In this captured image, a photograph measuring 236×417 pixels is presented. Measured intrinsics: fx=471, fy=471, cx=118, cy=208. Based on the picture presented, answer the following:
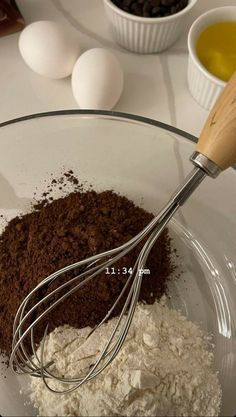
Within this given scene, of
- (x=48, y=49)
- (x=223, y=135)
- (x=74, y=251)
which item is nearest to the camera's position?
(x=223, y=135)

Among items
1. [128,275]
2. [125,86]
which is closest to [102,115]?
[125,86]

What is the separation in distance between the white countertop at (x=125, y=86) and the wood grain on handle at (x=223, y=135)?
0.28 metres

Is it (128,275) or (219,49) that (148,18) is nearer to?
(219,49)

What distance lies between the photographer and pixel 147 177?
75 centimetres

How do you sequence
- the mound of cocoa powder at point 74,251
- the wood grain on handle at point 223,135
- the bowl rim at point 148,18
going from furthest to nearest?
the bowl rim at point 148,18 < the mound of cocoa powder at point 74,251 < the wood grain on handle at point 223,135

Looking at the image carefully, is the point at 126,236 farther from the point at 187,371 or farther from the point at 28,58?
the point at 28,58

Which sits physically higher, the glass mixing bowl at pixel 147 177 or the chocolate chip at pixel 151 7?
the chocolate chip at pixel 151 7

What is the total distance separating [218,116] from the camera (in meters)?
0.48

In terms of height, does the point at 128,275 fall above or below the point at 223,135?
below

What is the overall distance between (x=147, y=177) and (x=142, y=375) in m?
0.31

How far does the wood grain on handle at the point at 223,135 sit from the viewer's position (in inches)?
18.7

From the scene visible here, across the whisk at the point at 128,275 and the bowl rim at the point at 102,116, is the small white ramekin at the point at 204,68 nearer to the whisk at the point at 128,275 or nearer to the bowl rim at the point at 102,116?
the bowl rim at the point at 102,116

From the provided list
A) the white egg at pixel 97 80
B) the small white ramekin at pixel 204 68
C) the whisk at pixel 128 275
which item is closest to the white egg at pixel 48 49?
the white egg at pixel 97 80

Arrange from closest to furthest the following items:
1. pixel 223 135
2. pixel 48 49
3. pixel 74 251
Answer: pixel 223 135
pixel 74 251
pixel 48 49
